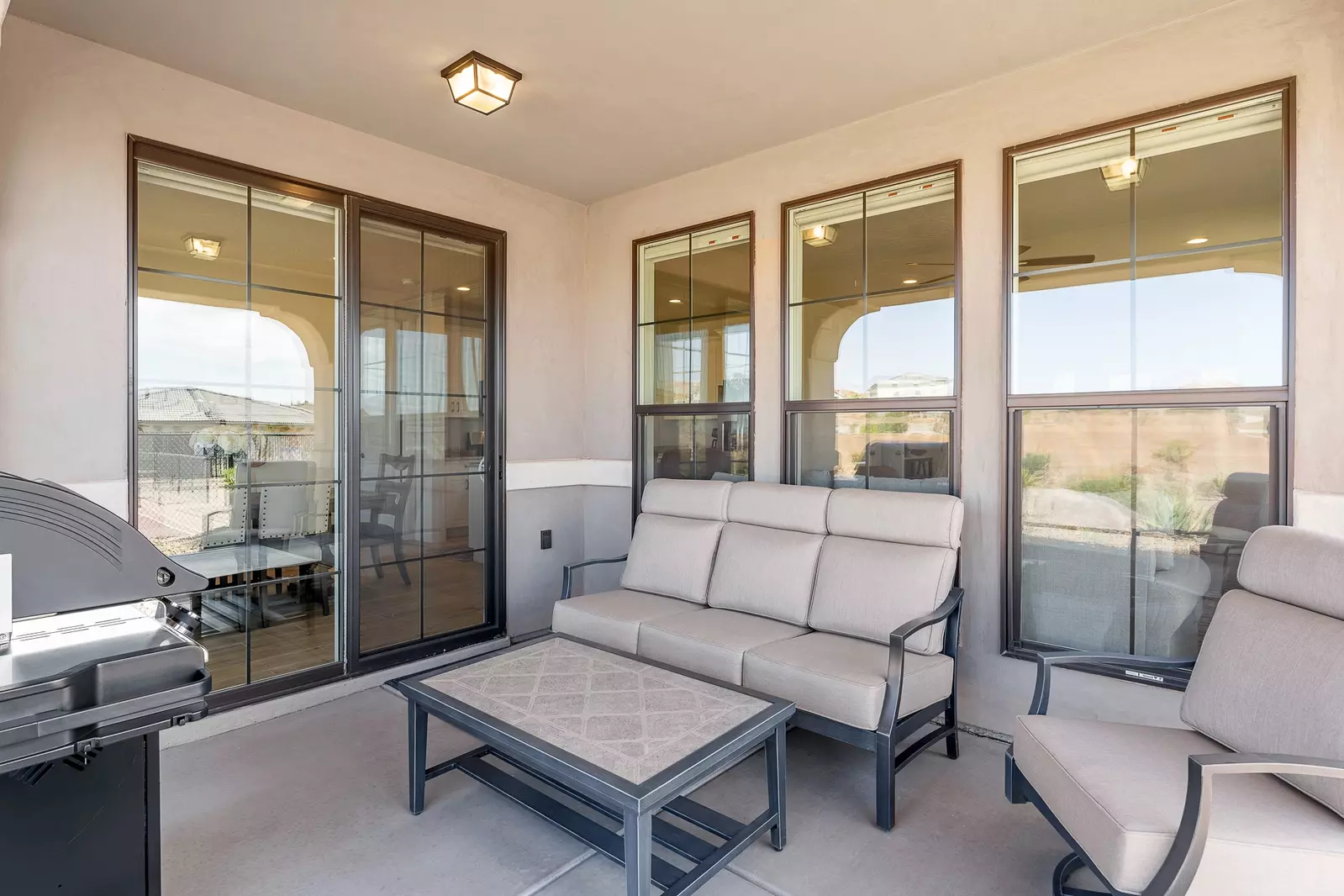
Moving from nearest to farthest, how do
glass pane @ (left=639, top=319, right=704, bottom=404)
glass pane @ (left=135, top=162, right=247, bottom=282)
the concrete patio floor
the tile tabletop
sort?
the tile tabletop → the concrete patio floor → glass pane @ (left=135, top=162, right=247, bottom=282) → glass pane @ (left=639, top=319, right=704, bottom=404)

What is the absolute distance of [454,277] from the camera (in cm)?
408

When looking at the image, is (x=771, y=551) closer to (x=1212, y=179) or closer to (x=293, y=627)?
(x=1212, y=179)

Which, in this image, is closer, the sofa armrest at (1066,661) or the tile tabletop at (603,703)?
the tile tabletop at (603,703)

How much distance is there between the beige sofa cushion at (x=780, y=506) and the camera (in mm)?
3283

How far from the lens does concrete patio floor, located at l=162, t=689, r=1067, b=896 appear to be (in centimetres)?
206

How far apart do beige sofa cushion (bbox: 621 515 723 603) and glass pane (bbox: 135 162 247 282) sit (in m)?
2.33

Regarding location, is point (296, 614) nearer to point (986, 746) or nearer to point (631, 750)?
point (631, 750)

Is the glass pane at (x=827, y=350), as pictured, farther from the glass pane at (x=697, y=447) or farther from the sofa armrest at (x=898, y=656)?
the sofa armrest at (x=898, y=656)

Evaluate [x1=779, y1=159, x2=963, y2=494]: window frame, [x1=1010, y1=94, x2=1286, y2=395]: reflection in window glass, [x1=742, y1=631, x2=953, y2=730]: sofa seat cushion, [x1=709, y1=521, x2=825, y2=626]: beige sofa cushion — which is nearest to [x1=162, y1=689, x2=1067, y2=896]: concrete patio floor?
[x1=742, y1=631, x2=953, y2=730]: sofa seat cushion

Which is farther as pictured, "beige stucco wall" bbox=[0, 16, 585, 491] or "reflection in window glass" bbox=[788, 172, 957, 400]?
"reflection in window glass" bbox=[788, 172, 957, 400]

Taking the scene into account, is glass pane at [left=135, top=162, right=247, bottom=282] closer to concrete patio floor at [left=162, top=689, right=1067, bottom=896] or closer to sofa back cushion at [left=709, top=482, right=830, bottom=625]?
concrete patio floor at [left=162, top=689, right=1067, bottom=896]

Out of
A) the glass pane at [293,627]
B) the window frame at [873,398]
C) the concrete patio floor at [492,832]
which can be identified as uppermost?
the window frame at [873,398]

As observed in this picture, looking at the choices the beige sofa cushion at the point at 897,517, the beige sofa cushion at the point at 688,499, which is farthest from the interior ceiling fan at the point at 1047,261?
the beige sofa cushion at the point at 688,499

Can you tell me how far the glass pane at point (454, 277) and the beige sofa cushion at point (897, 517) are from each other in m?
2.44
